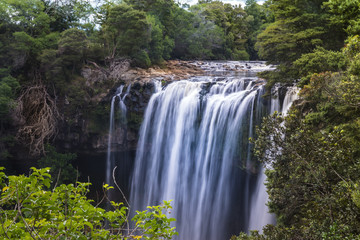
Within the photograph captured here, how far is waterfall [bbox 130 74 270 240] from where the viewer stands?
13648 mm

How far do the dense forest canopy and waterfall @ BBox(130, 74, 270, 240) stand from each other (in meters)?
2.48

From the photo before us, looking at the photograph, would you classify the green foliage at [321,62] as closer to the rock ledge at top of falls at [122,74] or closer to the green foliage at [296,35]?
the green foliage at [296,35]

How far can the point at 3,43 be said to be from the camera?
17.2m

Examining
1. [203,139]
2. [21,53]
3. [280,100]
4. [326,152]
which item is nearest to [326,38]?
[280,100]

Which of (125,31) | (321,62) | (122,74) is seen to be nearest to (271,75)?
(321,62)

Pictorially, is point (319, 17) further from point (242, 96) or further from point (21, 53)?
point (21, 53)

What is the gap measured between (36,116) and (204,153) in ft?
35.7

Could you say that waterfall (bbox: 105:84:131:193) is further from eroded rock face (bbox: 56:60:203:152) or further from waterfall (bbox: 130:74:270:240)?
waterfall (bbox: 130:74:270:240)

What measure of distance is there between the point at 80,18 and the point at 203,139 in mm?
14525

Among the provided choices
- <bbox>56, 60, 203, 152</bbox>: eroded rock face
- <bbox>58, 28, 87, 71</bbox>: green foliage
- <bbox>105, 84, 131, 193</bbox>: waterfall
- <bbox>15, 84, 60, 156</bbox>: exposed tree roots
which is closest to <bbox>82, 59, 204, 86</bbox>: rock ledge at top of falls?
<bbox>56, 60, 203, 152</bbox>: eroded rock face

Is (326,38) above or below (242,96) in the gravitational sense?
above

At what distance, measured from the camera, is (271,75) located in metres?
12.1

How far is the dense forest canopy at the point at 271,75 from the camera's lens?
18.7ft

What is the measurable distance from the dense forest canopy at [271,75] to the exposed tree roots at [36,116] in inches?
2.8
